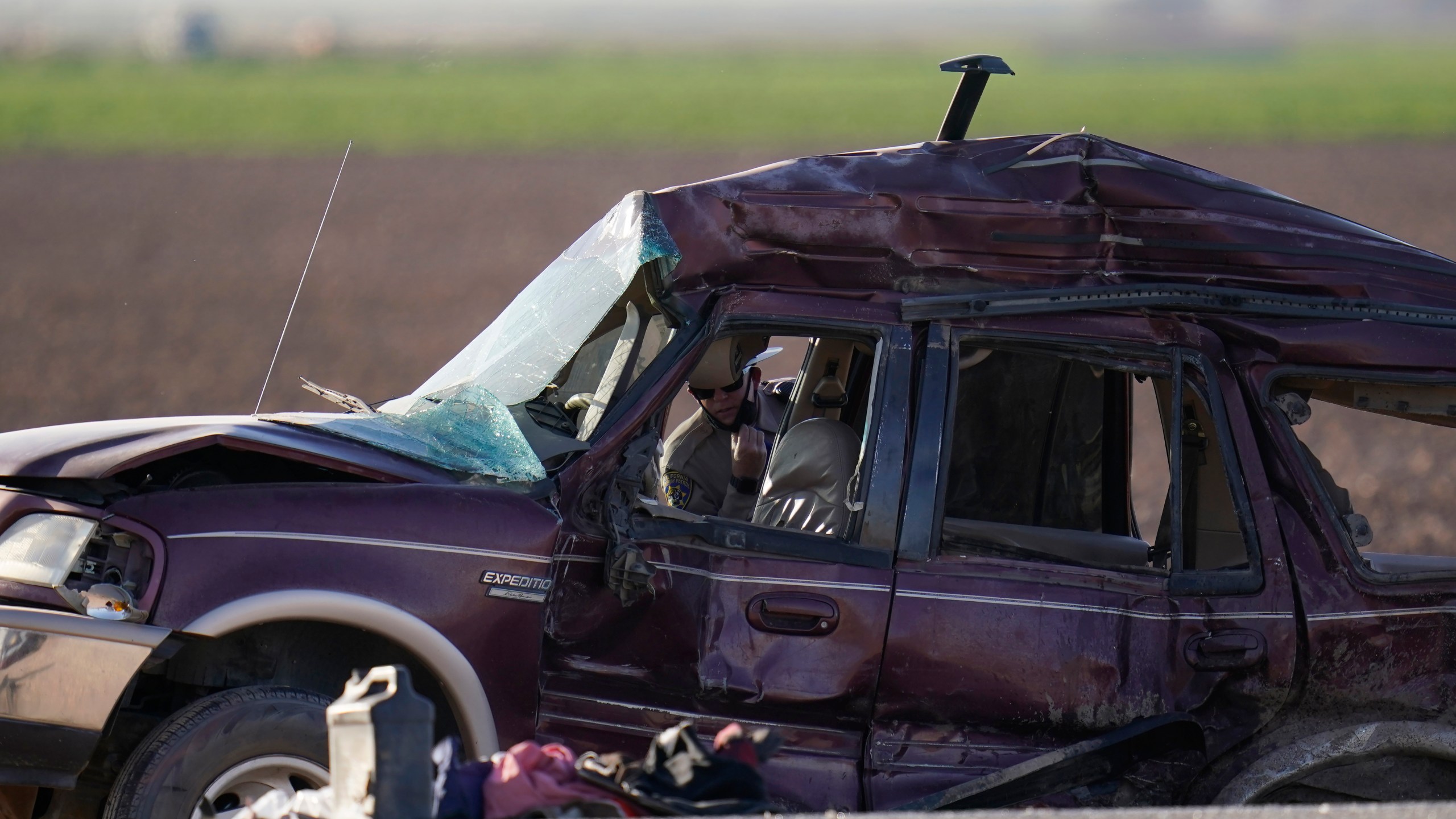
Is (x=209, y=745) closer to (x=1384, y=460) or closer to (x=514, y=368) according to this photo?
(x=514, y=368)

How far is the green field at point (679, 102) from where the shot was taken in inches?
1519

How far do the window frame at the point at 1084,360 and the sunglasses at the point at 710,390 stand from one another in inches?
52.8

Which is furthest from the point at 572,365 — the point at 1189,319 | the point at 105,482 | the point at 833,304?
the point at 1189,319

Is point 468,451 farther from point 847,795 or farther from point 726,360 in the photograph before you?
point 847,795

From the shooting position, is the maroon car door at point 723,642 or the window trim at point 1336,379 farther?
the window trim at point 1336,379

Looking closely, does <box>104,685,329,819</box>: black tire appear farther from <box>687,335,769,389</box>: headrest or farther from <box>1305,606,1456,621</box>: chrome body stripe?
Answer: <box>1305,606,1456,621</box>: chrome body stripe

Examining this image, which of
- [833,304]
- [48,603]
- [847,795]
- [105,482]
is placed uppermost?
[833,304]

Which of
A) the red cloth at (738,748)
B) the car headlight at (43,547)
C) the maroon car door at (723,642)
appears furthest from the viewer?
the maroon car door at (723,642)

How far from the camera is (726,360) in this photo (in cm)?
518

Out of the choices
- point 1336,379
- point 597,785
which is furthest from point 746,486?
point 597,785

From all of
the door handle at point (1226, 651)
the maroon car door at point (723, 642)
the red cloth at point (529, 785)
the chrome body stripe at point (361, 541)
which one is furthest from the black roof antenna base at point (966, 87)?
the red cloth at point (529, 785)

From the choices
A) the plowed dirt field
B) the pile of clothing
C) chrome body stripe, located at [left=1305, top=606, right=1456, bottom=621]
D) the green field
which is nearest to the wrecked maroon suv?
chrome body stripe, located at [left=1305, top=606, right=1456, bottom=621]

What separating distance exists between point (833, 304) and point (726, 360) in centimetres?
67

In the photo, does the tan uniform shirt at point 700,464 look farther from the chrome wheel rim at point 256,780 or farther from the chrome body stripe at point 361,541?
the chrome wheel rim at point 256,780
